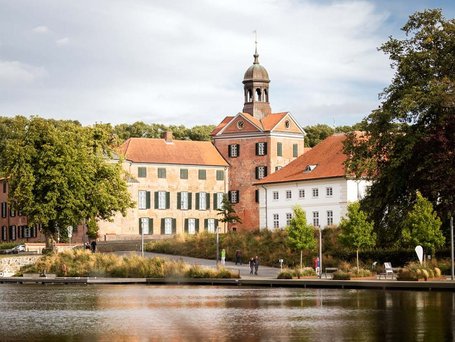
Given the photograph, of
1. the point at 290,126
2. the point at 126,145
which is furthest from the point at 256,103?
the point at 126,145

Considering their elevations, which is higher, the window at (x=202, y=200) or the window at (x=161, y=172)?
the window at (x=161, y=172)

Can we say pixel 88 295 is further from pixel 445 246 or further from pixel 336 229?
pixel 336 229

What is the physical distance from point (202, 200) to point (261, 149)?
298 inches

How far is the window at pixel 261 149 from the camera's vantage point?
99.4 meters

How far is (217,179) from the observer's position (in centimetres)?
10094

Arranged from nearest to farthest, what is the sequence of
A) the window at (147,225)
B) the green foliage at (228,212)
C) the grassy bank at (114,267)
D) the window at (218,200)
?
1. the grassy bank at (114,267)
2. the green foliage at (228,212)
3. the window at (147,225)
4. the window at (218,200)

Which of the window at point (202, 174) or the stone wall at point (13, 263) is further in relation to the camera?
the window at point (202, 174)

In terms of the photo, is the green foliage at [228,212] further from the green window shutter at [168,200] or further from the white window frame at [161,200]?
the white window frame at [161,200]

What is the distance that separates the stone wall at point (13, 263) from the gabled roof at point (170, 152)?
23.3 m

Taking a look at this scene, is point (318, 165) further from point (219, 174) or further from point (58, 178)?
point (58, 178)

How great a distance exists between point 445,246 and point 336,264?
314 inches

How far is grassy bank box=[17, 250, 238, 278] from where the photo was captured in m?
60.2

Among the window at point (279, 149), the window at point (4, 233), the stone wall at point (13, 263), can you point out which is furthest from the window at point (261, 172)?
the stone wall at point (13, 263)

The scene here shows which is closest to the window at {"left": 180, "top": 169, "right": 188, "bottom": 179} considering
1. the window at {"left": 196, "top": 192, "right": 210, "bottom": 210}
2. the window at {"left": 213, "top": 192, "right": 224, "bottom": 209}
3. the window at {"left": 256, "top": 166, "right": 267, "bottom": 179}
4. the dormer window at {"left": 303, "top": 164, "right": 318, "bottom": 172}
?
the window at {"left": 196, "top": 192, "right": 210, "bottom": 210}
